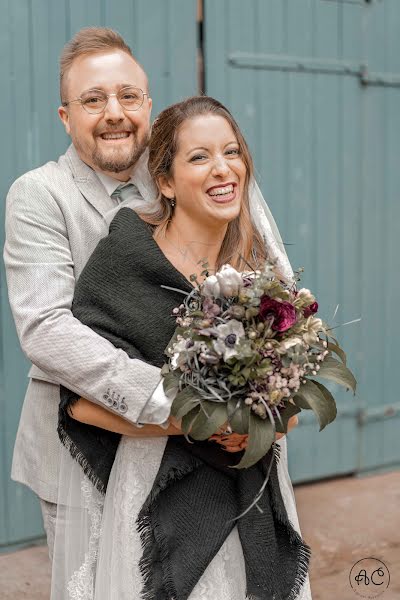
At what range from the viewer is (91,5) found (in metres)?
3.76

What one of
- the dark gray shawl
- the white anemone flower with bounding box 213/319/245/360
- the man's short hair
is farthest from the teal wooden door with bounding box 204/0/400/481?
the white anemone flower with bounding box 213/319/245/360

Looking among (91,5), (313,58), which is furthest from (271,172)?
(91,5)

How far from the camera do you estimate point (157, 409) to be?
6.73 ft

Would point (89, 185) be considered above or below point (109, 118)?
below

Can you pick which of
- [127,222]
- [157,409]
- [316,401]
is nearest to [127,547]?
[157,409]

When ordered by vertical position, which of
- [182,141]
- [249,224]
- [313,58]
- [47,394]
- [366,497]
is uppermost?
[313,58]

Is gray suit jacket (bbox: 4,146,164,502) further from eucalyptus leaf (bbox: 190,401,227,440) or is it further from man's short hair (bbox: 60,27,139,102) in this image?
man's short hair (bbox: 60,27,139,102)

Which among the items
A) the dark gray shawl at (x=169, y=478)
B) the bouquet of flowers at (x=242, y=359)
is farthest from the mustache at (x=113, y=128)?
the bouquet of flowers at (x=242, y=359)

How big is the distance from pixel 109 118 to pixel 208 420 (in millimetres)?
931

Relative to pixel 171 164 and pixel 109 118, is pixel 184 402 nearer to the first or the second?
pixel 171 164

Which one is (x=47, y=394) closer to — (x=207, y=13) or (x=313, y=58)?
(x=207, y=13)

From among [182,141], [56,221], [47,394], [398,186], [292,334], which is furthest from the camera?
[398,186]

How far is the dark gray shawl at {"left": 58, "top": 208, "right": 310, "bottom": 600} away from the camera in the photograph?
209 centimetres

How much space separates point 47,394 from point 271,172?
2146 millimetres
